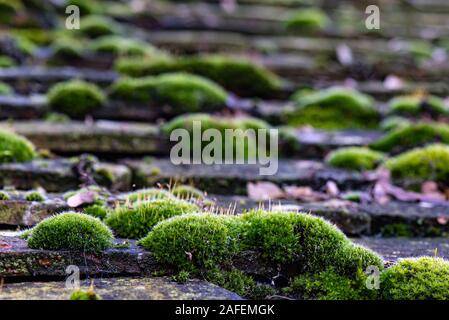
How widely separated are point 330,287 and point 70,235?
1374mm

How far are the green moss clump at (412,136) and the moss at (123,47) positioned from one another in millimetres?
3017

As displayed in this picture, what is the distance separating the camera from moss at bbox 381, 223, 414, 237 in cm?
404

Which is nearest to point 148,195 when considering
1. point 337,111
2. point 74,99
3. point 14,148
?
point 14,148

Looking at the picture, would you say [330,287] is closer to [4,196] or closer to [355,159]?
[4,196]

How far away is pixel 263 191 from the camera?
14.6 ft

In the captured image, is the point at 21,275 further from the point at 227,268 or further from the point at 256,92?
the point at 256,92

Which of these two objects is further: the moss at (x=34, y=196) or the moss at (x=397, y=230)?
the moss at (x=397, y=230)

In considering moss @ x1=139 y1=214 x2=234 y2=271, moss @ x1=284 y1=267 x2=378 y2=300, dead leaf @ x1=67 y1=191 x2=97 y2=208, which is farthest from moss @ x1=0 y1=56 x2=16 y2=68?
moss @ x1=284 y1=267 x2=378 y2=300

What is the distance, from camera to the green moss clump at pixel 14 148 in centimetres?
434

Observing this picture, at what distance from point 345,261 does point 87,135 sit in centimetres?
285

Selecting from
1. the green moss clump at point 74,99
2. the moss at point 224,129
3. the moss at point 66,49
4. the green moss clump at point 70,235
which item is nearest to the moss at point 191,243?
the green moss clump at point 70,235

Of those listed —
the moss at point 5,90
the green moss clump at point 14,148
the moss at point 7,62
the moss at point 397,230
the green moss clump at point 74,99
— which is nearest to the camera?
the moss at point 397,230

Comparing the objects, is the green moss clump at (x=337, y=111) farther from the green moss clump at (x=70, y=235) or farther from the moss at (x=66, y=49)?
the green moss clump at (x=70, y=235)
